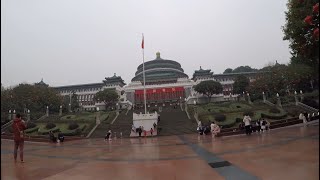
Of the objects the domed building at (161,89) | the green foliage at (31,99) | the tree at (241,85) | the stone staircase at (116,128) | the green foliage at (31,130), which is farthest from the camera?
the domed building at (161,89)

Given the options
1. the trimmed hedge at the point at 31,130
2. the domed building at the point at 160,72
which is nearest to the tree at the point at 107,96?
the domed building at the point at 160,72

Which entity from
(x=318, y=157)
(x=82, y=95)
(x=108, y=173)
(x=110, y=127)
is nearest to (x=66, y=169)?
(x=108, y=173)

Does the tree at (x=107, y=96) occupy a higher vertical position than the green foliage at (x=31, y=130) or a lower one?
higher

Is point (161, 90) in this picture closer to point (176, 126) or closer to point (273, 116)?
point (176, 126)

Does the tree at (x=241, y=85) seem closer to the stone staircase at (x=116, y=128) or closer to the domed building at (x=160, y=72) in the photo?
the domed building at (x=160, y=72)

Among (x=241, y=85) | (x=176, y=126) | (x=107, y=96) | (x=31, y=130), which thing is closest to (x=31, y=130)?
(x=31, y=130)

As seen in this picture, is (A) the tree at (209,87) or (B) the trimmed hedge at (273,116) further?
(A) the tree at (209,87)

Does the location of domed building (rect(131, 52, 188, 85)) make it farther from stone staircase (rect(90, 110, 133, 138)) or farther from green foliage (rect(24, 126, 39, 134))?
green foliage (rect(24, 126, 39, 134))

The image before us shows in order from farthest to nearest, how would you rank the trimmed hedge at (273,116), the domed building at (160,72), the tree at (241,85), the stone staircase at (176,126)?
the domed building at (160,72) < the tree at (241,85) < the trimmed hedge at (273,116) < the stone staircase at (176,126)

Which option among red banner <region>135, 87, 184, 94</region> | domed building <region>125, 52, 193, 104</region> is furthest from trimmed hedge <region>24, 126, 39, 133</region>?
red banner <region>135, 87, 184, 94</region>

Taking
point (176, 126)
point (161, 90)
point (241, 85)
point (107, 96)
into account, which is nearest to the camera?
point (176, 126)

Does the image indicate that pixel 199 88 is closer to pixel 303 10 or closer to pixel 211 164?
pixel 303 10

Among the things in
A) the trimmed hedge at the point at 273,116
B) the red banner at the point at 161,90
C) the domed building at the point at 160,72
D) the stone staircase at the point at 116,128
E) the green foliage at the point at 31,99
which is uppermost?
the domed building at the point at 160,72

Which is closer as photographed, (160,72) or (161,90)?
(161,90)
